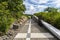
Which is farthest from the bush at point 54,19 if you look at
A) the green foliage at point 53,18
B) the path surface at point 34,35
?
the path surface at point 34,35

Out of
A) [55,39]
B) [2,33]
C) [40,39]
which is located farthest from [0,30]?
[55,39]

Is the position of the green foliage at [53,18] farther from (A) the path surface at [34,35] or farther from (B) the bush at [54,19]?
(A) the path surface at [34,35]

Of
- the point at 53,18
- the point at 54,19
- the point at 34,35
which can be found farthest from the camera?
the point at 53,18

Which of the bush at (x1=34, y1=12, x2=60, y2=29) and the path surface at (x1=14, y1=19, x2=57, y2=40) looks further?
the bush at (x1=34, y1=12, x2=60, y2=29)

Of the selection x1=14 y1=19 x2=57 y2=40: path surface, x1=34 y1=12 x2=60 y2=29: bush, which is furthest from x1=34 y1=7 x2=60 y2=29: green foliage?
x1=14 y1=19 x2=57 y2=40: path surface

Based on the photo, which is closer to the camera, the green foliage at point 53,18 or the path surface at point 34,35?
the path surface at point 34,35

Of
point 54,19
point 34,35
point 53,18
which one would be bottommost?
point 34,35

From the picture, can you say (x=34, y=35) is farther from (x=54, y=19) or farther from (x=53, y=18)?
(x=53, y=18)

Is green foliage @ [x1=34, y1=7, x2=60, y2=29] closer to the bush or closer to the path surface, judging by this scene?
the bush

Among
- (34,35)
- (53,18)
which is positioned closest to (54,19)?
(53,18)

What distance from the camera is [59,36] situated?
11.2m

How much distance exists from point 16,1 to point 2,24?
47.7 feet

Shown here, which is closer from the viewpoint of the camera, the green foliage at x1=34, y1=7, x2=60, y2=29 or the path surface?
the path surface

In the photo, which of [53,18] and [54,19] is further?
[53,18]
